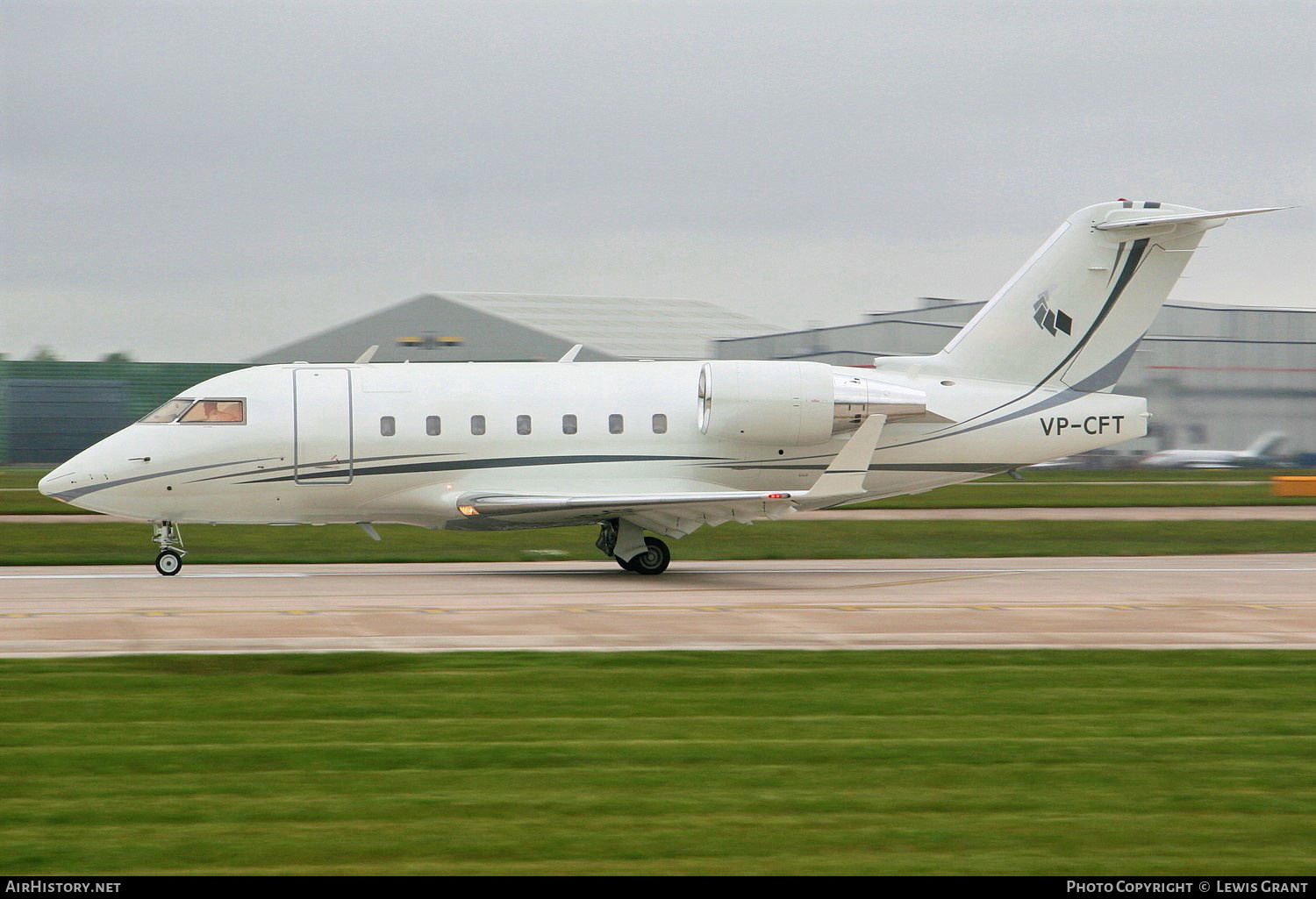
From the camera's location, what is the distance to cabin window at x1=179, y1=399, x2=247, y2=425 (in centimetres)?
2192

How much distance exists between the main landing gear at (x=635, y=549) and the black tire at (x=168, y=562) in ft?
23.6

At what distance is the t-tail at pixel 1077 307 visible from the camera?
924 inches

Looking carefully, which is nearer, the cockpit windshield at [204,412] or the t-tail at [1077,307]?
the cockpit windshield at [204,412]

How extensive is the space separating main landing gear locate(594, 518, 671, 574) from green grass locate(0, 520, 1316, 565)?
11.8ft

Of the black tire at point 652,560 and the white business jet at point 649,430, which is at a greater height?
the white business jet at point 649,430

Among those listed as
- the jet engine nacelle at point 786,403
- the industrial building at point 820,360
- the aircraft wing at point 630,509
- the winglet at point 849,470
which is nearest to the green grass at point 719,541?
the aircraft wing at point 630,509

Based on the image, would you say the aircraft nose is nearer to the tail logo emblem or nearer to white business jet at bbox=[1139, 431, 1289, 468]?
the tail logo emblem

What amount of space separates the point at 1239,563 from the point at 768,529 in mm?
10907

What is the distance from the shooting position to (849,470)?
20906 mm

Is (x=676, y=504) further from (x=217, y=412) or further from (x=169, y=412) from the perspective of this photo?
(x=169, y=412)

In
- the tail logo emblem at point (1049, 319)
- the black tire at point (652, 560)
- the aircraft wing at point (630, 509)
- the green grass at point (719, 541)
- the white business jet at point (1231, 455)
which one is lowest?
the white business jet at point (1231, 455)

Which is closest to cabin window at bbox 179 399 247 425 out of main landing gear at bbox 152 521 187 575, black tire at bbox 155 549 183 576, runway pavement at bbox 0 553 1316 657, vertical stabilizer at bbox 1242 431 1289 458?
main landing gear at bbox 152 521 187 575

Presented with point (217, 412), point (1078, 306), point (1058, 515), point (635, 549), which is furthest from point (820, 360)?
point (217, 412)

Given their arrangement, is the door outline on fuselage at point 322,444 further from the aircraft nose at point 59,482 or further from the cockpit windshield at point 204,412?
the aircraft nose at point 59,482
